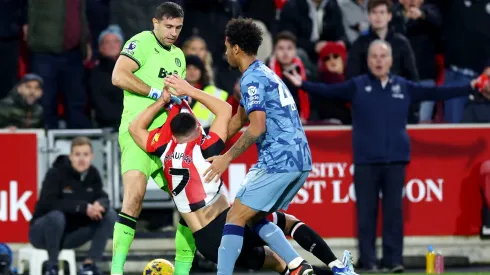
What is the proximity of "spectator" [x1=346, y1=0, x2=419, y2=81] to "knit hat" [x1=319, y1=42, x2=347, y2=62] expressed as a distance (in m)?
0.33

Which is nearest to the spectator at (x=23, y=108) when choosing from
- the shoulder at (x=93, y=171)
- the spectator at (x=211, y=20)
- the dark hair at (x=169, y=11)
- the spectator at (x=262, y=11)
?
the shoulder at (x=93, y=171)

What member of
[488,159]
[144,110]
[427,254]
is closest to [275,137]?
[144,110]

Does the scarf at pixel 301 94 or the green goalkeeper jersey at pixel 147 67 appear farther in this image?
the scarf at pixel 301 94

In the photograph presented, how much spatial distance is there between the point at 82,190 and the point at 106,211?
1.22 feet

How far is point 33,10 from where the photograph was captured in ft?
52.4

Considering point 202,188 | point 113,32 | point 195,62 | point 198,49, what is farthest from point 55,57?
point 202,188

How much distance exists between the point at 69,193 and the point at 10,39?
278 cm

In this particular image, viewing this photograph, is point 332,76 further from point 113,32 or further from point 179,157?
point 179,157

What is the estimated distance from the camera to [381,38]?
16016 millimetres

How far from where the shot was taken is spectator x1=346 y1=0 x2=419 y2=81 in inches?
624

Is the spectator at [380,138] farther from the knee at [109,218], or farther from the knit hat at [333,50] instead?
the knee at [109,218]

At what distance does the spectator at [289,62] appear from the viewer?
15719 mm

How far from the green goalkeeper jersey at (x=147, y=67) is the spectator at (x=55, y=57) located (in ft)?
13.3

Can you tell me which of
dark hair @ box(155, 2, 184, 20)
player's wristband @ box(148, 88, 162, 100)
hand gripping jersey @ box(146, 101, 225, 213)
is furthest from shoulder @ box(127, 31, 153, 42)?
hand gripping jersey @ box(146, 101, 225, 213)
